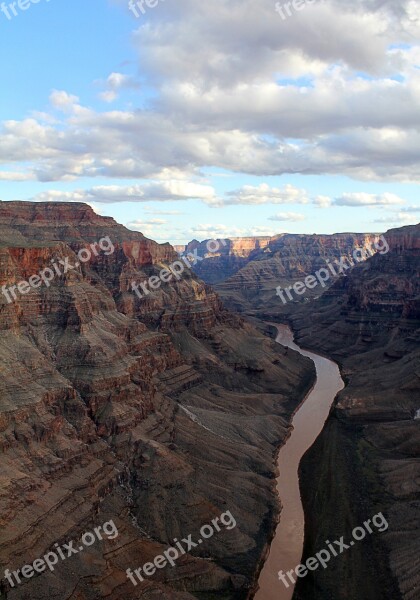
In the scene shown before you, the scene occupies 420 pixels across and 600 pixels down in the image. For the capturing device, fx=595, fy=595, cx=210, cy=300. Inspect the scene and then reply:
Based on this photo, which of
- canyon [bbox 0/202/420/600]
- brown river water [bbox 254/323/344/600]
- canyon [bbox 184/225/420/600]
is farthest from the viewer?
brown river water [bbox 254/323/344/600]

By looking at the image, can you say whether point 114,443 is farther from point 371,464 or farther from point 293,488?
point 371,464

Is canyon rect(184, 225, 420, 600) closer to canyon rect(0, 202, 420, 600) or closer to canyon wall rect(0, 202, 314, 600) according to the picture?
canyon rect(0, 202, 420, 600)

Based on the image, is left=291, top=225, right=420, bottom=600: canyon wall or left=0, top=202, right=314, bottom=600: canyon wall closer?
left=0, top=202, right=314, bottom=600: canyon wall

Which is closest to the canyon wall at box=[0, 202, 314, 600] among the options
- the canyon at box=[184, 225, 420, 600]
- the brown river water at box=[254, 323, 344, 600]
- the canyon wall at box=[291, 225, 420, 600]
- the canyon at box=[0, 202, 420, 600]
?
the canyon at box=[0, 202, 420, 600]

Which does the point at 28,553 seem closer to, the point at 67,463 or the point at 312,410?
the point at 67,463

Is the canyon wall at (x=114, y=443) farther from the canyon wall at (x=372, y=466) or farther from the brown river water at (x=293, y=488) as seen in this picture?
the canyon wall at (x=372, y=466)

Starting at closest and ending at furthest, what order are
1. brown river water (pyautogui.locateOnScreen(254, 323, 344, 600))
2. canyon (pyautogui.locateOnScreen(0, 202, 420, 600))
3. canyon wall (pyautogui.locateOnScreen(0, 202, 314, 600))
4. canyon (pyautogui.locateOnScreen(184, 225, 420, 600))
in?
canyon wall (pyautogui.locateOnScreen(0, 202, 314, 600))
canyon (pyautogui.locateOnScreen(0, 202, 420, 600))
canyon (pyautogui.locateOnScreen(184, 225, 420, 600))
brown river water (pyautogui.locateOnScreen(254, 323, 344, 600))

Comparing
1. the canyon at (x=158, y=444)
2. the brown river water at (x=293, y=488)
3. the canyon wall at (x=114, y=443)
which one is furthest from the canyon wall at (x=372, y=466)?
the canyon wall at (x=114, y=443)

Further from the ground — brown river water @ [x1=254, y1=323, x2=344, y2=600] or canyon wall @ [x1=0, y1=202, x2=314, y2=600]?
canyon wall @ [x1=0, y1=202, x2=314, y2=600]
